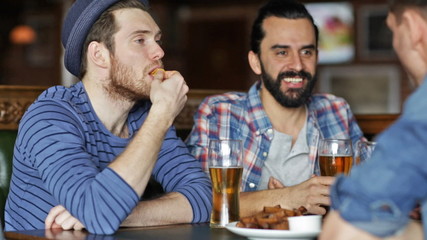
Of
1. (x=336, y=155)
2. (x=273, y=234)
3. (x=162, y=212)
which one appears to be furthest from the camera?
(x=336, y=155)

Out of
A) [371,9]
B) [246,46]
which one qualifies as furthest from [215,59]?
[371,9]

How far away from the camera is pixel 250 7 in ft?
29.5

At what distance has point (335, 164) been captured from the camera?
2.31 m

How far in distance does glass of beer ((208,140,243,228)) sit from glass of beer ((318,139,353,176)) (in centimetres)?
36

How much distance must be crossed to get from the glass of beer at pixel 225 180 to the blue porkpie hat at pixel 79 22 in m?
0.66

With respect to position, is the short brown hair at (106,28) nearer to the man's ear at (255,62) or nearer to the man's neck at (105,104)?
the man's neck at (105,104)

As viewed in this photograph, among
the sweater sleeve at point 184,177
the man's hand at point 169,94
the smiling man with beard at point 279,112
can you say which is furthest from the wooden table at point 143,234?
the smiling man with beard at point 279,112

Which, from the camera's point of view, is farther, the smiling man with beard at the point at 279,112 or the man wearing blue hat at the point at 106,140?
the smiling man with beard at the point at 279,112

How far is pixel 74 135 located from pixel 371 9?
266 inches

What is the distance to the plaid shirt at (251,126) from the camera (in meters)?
2.94

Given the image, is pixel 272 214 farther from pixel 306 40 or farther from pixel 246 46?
pixel 246 46

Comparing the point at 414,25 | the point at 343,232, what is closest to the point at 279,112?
the point at 414,25

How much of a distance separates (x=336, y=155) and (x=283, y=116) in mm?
831

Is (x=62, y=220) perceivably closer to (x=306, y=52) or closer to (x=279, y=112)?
(x=279, y=112)
